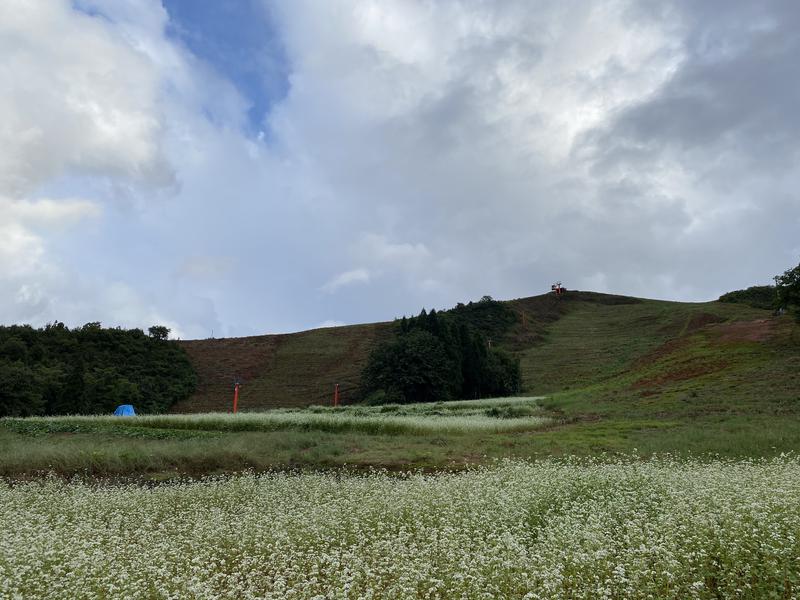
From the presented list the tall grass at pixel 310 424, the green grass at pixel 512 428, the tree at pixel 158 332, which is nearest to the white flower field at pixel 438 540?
the green grass at pixel 512 428

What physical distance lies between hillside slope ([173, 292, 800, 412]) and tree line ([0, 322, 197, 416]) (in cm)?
320

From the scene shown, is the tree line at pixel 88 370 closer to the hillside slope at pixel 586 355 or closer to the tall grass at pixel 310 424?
the hillside slope at pixel 586 355

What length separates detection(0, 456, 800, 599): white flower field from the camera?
250 inches

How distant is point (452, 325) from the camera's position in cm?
6275

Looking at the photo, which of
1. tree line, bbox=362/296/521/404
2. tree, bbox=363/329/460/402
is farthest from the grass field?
tree line, bbox=362/296/521/404

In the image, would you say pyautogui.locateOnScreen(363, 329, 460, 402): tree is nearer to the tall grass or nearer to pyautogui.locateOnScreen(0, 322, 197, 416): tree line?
the tall grass

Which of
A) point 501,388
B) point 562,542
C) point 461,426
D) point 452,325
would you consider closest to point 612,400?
point 461,426

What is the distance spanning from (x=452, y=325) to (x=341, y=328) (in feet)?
95.3

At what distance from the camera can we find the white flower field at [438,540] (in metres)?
6.35

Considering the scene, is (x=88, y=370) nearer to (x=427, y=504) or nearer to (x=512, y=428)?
(x=512, y=428)

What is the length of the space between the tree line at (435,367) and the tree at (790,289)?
25472 mm

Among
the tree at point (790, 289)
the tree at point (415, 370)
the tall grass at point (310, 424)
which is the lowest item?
the tall grass at point (310, 424)

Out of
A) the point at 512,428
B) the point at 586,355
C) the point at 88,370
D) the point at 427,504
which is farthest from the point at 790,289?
the point at 88,370

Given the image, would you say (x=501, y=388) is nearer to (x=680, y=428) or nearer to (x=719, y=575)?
(x=680, y=428)
